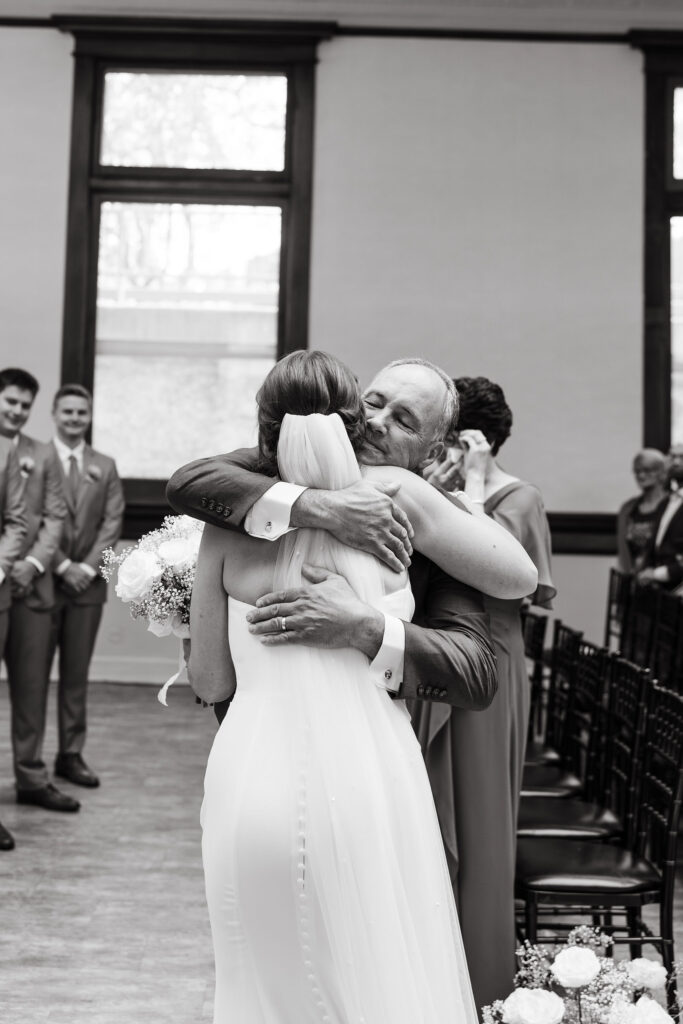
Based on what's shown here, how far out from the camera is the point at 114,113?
8609mm

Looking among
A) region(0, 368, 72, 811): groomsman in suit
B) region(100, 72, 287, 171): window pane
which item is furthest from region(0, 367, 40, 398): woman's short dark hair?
region(100, 72, 287, 171): window pane

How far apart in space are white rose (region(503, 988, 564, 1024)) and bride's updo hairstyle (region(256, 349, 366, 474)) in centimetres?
92

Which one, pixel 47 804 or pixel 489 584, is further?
pixel 47 804

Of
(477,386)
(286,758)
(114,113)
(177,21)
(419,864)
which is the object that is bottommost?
(419,864)

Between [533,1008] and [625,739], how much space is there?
197cm

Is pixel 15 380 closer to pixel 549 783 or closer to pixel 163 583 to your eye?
pixel 549 783

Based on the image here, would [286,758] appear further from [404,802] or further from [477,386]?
[477,386]

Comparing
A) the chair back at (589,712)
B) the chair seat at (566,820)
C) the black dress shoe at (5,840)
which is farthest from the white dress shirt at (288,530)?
the black dress shoe at (5,840)

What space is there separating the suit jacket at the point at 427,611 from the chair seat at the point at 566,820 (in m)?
1.66

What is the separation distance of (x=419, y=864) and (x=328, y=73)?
7869mm

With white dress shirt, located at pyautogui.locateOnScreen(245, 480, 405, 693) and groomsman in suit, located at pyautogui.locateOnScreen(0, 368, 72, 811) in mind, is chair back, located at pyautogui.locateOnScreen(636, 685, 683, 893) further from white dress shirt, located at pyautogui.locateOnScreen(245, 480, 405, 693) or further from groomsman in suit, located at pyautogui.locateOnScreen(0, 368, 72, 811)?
groomsman in suit, located at pyautogui.locateOnScreen(0, 368, 72, 811)

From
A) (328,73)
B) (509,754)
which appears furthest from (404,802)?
(328,73)

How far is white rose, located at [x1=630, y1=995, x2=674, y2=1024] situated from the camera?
5.54ft

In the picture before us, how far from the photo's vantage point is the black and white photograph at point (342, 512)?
1.67m
